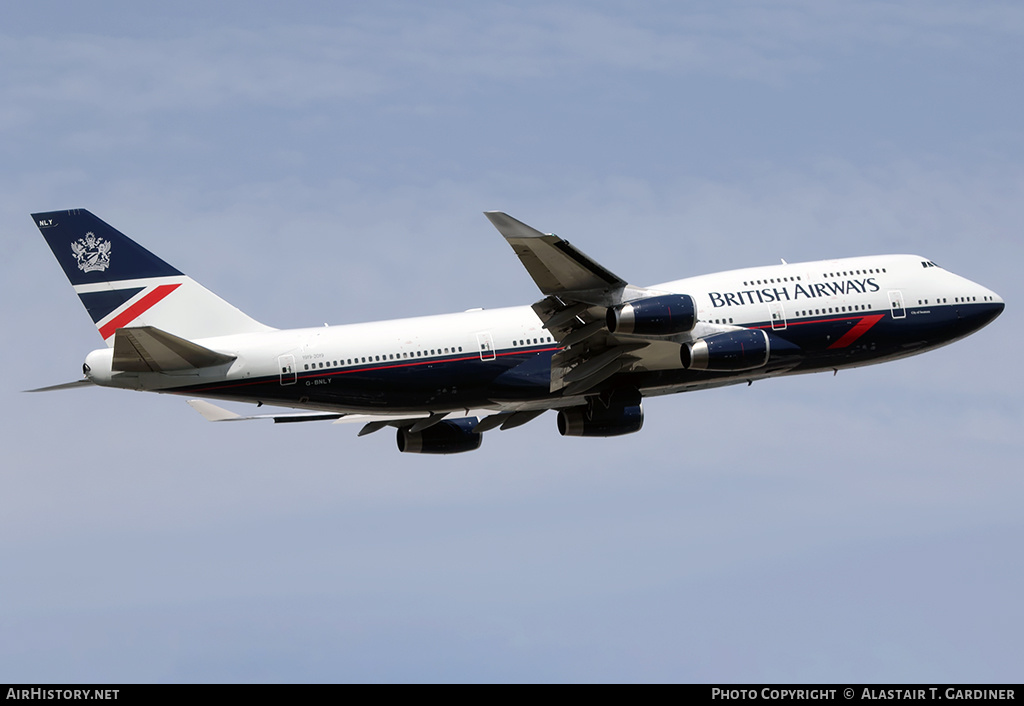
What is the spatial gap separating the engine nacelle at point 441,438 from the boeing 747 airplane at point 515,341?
3.14 meters

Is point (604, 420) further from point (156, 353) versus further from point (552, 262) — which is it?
point (156, 353)

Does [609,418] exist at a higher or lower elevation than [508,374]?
lower

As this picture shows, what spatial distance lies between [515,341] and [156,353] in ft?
38.4

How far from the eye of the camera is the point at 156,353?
139 feet

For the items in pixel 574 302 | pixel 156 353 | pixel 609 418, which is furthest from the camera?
pixel 609 418

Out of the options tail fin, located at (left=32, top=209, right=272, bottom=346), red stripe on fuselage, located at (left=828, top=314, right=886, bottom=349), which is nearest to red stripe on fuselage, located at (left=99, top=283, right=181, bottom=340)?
tail fin, located at (left=32, top=209, right=272, bottom=346)

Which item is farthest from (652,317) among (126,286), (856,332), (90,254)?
(90,254)

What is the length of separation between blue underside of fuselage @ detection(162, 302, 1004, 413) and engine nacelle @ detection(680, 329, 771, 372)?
1.59 m

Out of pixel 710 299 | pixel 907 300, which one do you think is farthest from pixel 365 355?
pixel 907 300

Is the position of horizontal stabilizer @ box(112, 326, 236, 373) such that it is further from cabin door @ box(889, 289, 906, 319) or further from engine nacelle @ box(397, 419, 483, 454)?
cabin door @ box(889, 289, 906, 319)

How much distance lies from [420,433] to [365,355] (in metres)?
7.84

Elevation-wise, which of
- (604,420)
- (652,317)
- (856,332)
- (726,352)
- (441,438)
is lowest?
(604,420)
